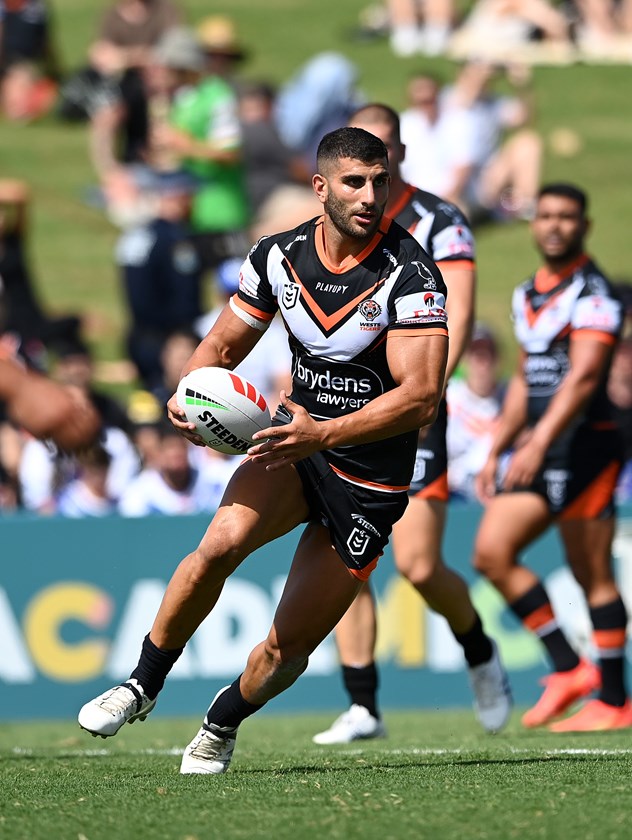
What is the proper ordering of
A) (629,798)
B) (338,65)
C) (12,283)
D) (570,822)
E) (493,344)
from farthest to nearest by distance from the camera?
(338,65) → (12,283) → (493,344) → (629,798) → (570,822)

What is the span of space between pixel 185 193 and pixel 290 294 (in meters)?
9.80

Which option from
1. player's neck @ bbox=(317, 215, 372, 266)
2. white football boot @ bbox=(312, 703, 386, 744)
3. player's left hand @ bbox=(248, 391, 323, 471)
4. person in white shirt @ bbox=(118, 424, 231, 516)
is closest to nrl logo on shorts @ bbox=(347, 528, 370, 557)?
player's left hand @ bbox=(248, 391, 323, 471)

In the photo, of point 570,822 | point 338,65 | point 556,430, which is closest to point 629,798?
point 570,822

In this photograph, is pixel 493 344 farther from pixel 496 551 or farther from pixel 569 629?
pixel 496 551

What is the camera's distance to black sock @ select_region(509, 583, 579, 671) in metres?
8.91

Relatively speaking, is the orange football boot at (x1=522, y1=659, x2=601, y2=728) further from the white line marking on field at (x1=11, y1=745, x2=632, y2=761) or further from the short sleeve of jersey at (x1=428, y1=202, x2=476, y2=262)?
the short sleeve of jersey at (x1=428, y1=202, x2=476, y2=262)

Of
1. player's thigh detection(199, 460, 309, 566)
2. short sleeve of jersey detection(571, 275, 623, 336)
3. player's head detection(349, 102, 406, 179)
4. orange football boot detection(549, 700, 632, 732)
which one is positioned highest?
player's head detection(349, 102, 406, 179)

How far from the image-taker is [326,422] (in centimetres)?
576

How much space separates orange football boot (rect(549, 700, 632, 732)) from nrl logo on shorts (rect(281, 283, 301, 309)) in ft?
11.6

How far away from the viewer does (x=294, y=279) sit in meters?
6.12

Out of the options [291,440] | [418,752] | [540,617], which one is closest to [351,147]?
[291,440]

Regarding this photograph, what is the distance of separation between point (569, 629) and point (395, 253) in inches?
210

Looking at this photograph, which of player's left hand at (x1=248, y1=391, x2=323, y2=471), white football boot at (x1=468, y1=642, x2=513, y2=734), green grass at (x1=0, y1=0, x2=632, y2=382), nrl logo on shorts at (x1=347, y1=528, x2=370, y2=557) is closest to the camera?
player's left hand at (x1=248, y1=391, x2=323, y2=471)

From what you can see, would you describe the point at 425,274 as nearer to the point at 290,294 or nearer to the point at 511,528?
the point at 290,294
